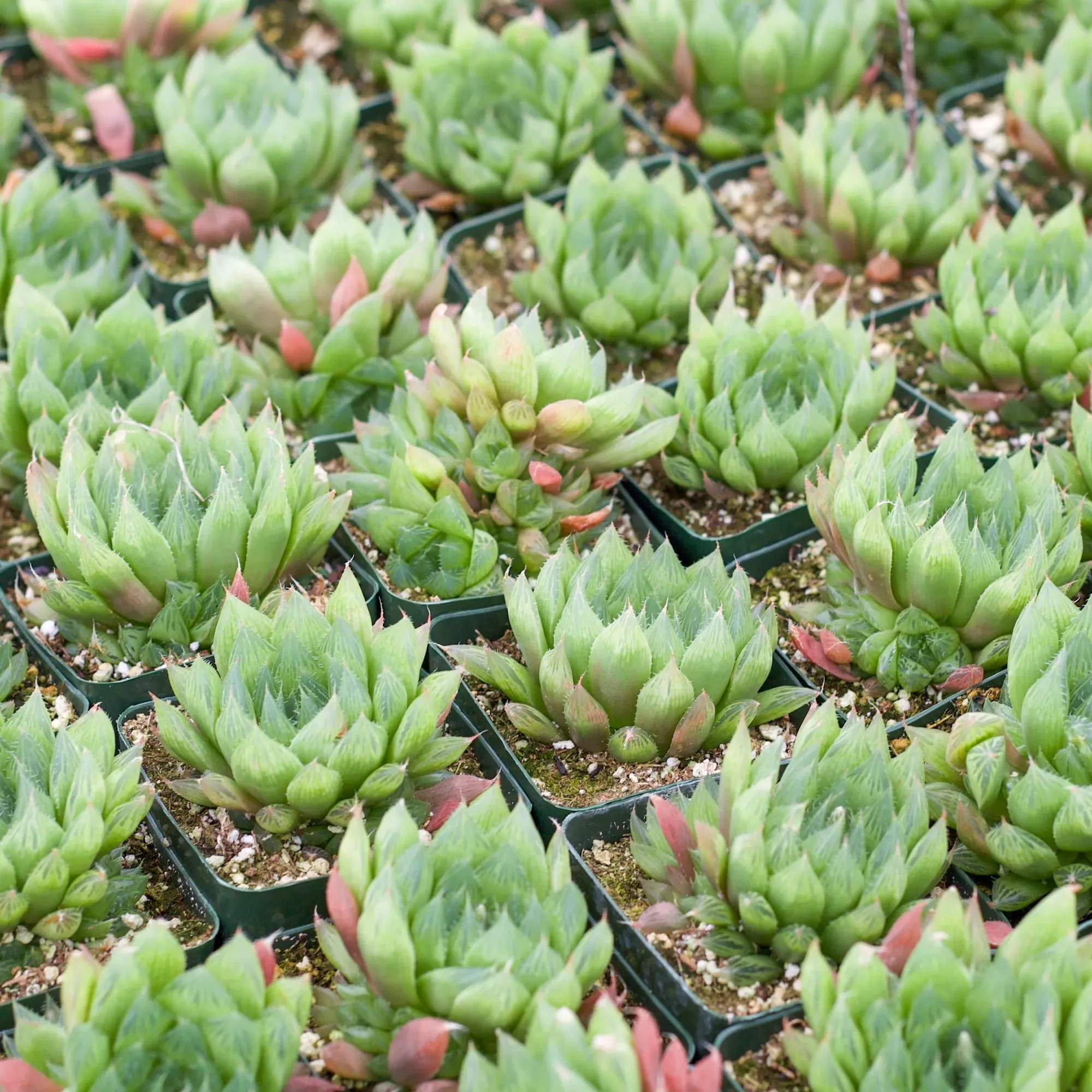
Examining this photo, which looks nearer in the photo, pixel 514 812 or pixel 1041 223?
pixel 514 812

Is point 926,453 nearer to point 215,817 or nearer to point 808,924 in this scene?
point 808,924

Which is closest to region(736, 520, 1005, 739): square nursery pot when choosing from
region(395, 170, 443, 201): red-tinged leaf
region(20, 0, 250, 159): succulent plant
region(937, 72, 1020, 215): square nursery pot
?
region(937, 72, 1020, 215): square nursery pot

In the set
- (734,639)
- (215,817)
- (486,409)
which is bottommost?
(215,817)

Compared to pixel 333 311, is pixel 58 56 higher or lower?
higher

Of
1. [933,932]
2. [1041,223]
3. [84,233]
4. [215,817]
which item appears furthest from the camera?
[1041,223]

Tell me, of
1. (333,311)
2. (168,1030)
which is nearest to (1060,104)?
(333,311)

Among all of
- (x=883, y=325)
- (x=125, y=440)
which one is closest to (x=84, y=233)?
(x=125, y=440)

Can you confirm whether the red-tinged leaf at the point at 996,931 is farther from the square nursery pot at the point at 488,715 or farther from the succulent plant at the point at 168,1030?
the succulent plant at the point at 168,1030

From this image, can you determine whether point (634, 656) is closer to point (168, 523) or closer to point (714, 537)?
point (714, 537)
